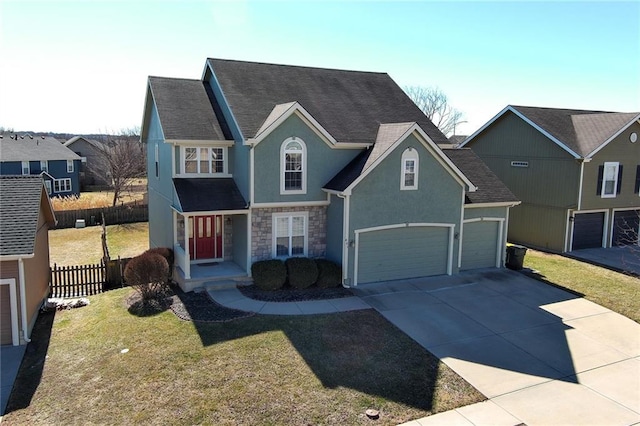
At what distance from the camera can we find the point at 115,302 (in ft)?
53.6

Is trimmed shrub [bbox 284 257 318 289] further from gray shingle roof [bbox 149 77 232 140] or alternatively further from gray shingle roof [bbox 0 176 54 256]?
gray shingle roof [bbox 0 176 54 256]

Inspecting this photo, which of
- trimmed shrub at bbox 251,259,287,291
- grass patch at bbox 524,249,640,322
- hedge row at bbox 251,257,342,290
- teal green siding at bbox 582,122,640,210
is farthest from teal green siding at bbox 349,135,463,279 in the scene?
teal green siding at bbox 582,122,640,210

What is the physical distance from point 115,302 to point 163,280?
1876mm

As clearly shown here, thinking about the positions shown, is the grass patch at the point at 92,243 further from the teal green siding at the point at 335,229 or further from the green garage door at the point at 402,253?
the green garage door at the point at 402,253

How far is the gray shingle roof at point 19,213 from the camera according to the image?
13.0 m

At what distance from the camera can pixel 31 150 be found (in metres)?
49.1

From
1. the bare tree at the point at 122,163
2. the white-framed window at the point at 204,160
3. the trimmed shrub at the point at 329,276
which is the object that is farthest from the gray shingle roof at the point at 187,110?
the bare tree at the point at 122,163

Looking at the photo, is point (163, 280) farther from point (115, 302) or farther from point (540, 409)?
point (540, 409)

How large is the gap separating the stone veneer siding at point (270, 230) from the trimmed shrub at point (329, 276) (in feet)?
4.70

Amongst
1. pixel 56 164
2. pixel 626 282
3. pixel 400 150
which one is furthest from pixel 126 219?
pixel 626 282

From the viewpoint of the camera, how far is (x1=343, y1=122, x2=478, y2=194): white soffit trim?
16609 millimetres

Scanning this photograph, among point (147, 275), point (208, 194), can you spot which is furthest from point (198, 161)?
point (147, 275)

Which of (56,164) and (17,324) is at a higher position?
(56,164)

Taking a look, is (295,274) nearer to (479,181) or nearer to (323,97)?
(323,97)
